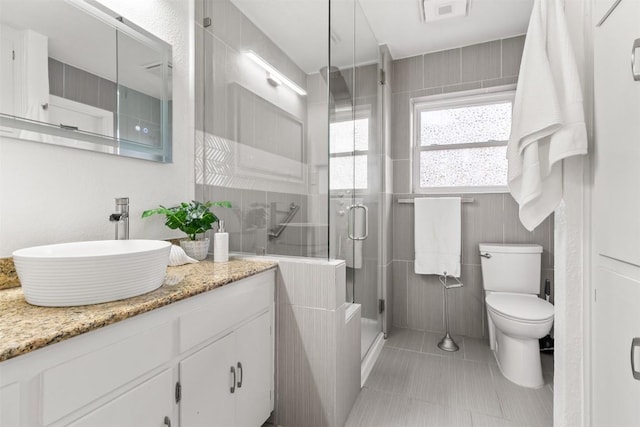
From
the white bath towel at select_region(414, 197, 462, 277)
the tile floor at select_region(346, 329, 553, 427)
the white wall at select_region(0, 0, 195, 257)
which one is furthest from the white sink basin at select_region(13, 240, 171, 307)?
the white bath towel at select_region(414, 197, 462, 277)

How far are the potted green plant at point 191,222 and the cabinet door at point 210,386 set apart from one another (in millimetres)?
523

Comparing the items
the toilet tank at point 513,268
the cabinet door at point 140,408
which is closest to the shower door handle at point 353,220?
the toilet tank at point 513,268

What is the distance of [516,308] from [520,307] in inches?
1.5

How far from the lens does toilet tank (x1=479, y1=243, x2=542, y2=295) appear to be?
7.48ft

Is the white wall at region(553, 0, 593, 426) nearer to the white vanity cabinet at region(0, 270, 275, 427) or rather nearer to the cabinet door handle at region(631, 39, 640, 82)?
the cabinet door handle at region(631, 39, 640, 82)

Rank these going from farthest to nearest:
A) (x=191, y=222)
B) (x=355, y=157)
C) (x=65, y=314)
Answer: (x=355, y=157), (x=191, y=222), (x=65, y=314)

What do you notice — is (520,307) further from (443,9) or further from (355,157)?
(443,9)

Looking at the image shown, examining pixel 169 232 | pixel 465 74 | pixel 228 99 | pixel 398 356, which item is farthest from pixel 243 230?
pixel 465 74

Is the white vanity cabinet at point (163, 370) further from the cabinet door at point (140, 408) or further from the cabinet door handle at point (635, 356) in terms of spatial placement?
the cabinet door handle at point (635, 356)

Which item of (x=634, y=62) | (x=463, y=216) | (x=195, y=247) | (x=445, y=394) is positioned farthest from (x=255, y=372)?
(x=463, y=216)

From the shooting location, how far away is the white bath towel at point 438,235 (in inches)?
101

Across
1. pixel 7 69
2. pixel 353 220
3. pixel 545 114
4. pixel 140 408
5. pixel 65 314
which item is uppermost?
pixel 7 69

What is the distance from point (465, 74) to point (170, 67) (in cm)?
232

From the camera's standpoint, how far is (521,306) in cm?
202
